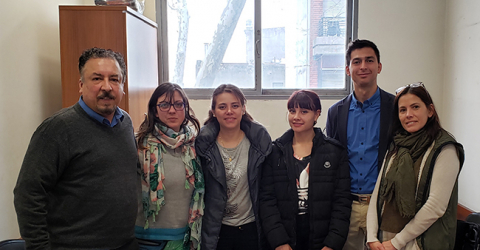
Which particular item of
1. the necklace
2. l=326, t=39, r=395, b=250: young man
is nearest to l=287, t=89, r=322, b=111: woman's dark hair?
l=326, t=39, r=395, b=250: young man

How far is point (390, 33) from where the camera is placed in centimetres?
321

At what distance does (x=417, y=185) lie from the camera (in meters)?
1.53

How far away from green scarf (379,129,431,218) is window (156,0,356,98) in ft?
6.07

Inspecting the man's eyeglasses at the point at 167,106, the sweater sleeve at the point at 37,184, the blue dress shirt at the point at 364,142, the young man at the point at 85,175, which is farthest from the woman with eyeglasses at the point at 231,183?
the sweater sleeve at the point at 37,184

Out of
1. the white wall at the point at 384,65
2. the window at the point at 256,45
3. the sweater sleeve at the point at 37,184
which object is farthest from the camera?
the window at the point at 256,45

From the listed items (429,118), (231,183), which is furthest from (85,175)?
(429,118)

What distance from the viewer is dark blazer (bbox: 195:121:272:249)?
1729mm

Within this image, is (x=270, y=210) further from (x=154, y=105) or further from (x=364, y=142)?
(x=154, y=105)

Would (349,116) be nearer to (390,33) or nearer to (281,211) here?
(281,211)

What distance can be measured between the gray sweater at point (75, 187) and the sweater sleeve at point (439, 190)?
131cm

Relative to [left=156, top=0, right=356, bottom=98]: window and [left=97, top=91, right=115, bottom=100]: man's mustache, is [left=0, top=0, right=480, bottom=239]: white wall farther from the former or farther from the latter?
[left=97, top=91, right=115, bottom=100]: man's mustache

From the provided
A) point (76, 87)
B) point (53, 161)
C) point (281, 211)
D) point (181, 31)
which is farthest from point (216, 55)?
point (53, 161)

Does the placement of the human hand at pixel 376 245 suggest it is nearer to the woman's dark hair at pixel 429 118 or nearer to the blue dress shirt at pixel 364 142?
the blue dress shirt at pixel 364 142

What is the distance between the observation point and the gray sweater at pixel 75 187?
124 cm
